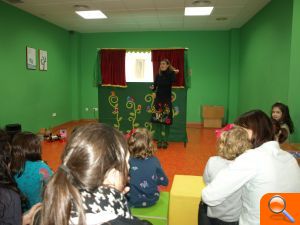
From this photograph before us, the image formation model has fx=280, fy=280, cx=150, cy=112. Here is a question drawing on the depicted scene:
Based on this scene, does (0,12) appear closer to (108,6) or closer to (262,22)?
(108,6)

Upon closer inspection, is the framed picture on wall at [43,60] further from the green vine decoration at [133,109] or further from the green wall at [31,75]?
the green vine decoration at [133,109]

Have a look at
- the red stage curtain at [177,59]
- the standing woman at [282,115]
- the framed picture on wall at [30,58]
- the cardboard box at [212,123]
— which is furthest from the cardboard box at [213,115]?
the framed picture on wall at [30,58]

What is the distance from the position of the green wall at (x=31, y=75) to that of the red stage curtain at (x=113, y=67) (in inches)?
64.0

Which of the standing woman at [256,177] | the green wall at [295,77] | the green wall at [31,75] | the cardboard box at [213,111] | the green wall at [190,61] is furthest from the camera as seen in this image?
the cardboard box at [213,111]

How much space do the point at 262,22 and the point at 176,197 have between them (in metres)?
4.49

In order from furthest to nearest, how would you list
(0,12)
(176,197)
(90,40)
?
1. (90,40)
2. (0,12)
3. (176,197)

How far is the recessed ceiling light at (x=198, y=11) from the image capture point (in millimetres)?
5305

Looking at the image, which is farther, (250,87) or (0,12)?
(250,87)

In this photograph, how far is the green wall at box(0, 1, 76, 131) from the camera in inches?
202

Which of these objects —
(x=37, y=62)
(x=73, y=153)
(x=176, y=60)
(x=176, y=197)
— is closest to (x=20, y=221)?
(x=73, y=153)

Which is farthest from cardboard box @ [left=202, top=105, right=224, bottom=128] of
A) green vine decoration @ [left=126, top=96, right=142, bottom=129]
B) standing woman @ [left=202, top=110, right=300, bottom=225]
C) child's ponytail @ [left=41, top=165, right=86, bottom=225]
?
child's ponytail @ [left=41, top=165, right=86, bottom=225]

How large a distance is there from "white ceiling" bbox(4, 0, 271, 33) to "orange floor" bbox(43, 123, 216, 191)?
8.48 ft

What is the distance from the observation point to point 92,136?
0.77m

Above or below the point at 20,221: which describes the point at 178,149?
below
